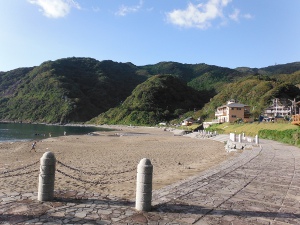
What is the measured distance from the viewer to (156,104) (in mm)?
137625

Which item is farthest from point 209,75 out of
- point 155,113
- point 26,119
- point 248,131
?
point 248,131

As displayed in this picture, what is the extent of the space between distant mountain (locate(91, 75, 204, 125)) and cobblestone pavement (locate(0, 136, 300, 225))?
113729mm

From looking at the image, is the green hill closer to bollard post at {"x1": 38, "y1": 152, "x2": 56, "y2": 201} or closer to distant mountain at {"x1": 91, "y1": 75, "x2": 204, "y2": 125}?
distant mountain at {"x1": 91, "y1": 75, "x2": 204, "y2": 125}

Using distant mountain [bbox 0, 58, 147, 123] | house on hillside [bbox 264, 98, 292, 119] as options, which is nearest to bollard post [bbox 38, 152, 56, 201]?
house on hillside [bbox 264, 98, 292, 119]

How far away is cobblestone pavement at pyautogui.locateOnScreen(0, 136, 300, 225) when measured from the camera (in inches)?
202

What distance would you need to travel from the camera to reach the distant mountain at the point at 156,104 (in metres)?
128

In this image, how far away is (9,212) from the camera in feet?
17.6

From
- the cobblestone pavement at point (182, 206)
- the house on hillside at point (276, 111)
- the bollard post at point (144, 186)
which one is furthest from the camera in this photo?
the house on hillside at point (276, 111)

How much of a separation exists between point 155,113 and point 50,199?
123 m

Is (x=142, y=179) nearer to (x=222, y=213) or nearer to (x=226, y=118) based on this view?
(x=222, y=213)

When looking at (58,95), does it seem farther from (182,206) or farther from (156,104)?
(182,206)

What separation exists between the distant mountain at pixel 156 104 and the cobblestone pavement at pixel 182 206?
Answer: 114 metres

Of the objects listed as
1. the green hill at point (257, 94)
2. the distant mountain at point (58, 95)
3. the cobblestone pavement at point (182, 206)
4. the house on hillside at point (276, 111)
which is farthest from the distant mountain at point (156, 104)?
the cobblestone pavement at point (182, 206)

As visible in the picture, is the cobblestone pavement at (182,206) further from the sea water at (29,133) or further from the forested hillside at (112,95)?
the forested hillside at (112,95)
